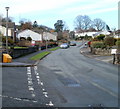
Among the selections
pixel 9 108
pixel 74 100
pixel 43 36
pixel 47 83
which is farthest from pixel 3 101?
pixel 43 36

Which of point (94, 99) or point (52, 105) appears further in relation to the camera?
point (94, 99)

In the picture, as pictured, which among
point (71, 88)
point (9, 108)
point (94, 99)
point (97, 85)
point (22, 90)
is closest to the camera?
point (9, 108)

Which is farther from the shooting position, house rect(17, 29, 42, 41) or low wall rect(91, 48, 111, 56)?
house rect(17, 29, 42, 41)

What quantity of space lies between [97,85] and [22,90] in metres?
3.73

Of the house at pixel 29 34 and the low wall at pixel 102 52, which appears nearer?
the low wall at pixel 102 52

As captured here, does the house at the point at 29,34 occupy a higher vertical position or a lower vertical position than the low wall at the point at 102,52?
higher

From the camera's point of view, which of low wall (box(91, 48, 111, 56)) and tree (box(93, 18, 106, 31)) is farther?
tree (box(93, 18, 106, 31))

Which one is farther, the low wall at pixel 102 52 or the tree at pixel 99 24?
the tree at pixel 99 24

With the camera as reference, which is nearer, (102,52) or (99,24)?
(102,52)

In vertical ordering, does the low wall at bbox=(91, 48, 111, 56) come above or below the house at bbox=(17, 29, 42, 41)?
below

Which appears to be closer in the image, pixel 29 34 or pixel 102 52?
pixel 102 52

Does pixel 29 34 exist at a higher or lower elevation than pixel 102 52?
higher

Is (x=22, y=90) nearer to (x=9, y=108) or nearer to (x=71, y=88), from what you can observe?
(x=71, y=88)

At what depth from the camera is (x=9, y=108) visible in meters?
8.34
